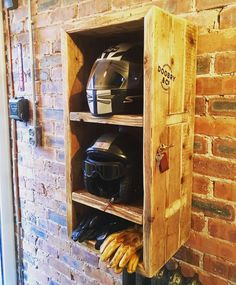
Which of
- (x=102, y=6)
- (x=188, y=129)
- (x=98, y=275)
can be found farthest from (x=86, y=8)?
(x=98, y=275)

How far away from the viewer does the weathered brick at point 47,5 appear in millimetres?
1570

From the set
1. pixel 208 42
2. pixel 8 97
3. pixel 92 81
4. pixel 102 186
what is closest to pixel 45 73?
pixel 8 97

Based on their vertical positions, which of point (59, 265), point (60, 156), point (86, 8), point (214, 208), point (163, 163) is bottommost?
point (59, 265)

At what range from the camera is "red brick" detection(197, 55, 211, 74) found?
1.07 m

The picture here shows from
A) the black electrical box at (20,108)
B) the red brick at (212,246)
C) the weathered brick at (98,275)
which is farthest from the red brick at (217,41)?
the weathered brick at (98,275)

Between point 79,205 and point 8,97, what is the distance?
3.54 feet

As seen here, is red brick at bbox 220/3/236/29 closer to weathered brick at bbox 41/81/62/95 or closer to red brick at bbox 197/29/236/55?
red brick at bbox 197/29/236/55

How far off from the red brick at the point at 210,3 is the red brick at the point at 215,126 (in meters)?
0.40

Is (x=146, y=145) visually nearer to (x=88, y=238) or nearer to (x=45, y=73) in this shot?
(x=88, y=238)

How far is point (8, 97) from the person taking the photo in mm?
1965

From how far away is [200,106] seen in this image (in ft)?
3.65

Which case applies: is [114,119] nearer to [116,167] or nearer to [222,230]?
[116,167]

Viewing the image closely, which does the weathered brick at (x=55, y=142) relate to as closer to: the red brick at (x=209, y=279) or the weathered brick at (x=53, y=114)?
the weathered brick at (x=53, y=114)

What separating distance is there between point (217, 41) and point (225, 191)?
1.80ft
